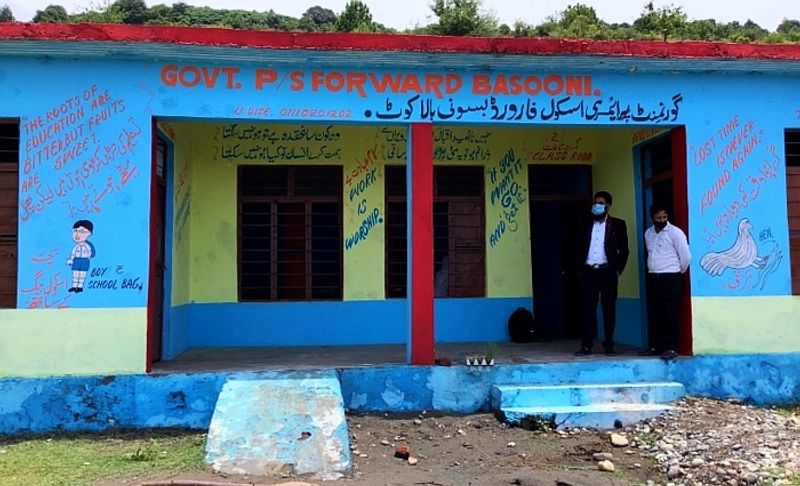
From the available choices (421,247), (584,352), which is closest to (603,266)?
(584,352)

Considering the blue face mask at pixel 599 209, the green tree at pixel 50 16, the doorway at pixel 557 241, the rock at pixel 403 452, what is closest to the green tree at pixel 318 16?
the green tree at pixel 50 16

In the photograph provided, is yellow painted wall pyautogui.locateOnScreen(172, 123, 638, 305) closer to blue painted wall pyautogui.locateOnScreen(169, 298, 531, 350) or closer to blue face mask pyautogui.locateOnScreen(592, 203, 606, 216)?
blue painted wall pyautogui.locateOnScreen(169, 298, 531, 350)

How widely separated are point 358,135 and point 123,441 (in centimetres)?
457

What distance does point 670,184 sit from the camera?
767cm

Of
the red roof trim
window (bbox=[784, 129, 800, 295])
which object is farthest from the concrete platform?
the red roof trim

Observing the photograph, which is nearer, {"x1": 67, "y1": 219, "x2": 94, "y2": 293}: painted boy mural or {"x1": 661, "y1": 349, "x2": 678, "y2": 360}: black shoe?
{"x1": 67, "y1": 219, "x2": 94, "y2": 293}: painted boy mural

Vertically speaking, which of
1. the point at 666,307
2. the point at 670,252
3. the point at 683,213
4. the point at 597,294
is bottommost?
the point at 666,307

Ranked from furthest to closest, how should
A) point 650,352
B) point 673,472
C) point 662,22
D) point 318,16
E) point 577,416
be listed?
point 318,16 < point 662,22 < point 650,352 < point 577,416 < point 673,472

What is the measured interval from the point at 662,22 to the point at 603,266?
35753 mm

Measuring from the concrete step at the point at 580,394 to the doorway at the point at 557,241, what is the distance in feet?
9.12

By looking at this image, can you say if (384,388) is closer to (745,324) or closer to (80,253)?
(80,253)

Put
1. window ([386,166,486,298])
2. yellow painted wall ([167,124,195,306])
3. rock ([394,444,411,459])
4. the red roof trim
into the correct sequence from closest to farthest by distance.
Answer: rock ([394,444,411,459]) < the red roof trim < yellow painted wall ([167,124,195,306]) < window ([386,166,486,298])

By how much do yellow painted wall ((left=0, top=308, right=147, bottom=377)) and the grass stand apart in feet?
1.89

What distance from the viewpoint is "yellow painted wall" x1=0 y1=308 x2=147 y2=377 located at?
6.18 meters
